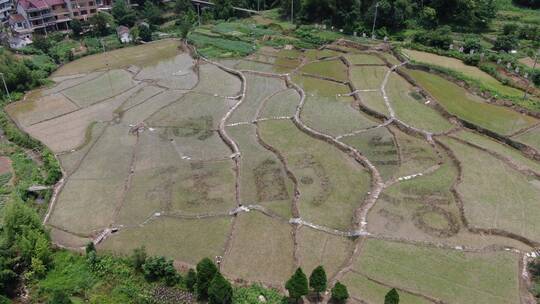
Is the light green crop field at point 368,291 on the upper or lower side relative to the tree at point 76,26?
lower

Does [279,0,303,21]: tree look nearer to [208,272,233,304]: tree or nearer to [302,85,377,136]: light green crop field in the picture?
[302,85,377,136]: light green crop field

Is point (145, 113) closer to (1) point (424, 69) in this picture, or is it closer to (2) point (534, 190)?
(1) point (424, 69)

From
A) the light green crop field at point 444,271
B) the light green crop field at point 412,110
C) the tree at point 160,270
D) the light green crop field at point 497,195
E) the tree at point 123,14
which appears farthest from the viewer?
the tree at point 123,14

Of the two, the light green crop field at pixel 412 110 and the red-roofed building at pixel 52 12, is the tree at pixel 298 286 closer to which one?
the light green crop field at pixel 412 110

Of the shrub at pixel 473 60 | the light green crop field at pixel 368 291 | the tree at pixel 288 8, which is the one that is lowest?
the light green crop field at pixel 368 291

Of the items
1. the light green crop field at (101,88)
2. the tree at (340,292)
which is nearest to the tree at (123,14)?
the light green crop field at (101,88)

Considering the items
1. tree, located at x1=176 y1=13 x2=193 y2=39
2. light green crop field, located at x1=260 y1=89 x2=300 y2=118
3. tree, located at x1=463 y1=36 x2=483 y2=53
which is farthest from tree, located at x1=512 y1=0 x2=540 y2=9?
tree, located at x1=176 y1=13 x2=193 y2=39

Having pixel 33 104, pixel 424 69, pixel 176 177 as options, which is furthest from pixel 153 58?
pixel 424 69
